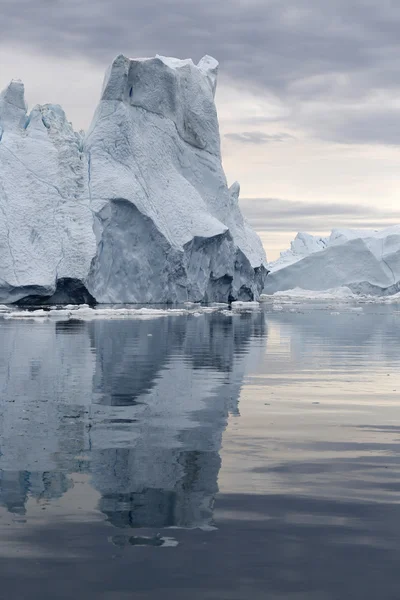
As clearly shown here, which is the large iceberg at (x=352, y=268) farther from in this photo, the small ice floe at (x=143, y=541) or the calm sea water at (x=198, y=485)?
the small ice floe at (x=143, y=541)

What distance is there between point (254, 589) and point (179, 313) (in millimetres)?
22120

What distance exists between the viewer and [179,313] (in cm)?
2502

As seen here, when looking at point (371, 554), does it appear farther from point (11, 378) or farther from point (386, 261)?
point (386, 261)

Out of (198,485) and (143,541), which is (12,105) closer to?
(198,485)

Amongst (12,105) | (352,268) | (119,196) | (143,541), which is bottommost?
(143,541)

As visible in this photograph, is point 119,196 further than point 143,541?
Yes

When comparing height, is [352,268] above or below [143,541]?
above

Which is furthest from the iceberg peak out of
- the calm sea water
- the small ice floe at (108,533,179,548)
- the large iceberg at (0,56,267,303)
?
the small ice floe at (108,533,179,548)

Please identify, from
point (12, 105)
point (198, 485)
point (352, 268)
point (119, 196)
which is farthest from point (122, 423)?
point (352, 268)

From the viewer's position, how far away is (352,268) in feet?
178

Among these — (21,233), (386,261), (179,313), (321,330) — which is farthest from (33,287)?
(386,261)

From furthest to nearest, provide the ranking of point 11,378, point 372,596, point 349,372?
Answer: point 349,372 → point 11,378 → point 372,596

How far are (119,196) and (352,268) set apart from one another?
89.1 ft

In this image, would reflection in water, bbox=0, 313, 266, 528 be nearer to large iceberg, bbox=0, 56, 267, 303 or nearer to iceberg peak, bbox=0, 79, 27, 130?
large iceberg, bbox=0, 56, 267, 303
